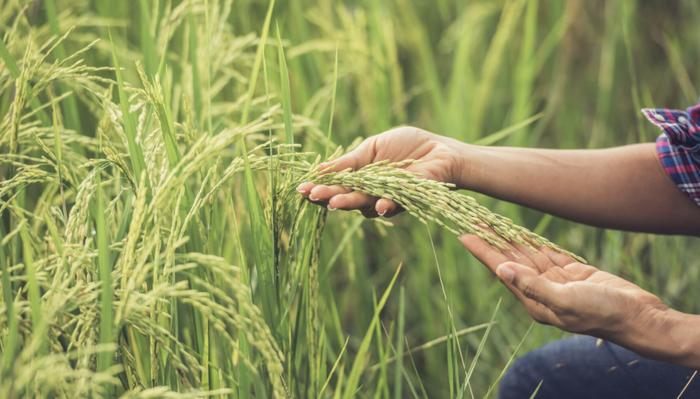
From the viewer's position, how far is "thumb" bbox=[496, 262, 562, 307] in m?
1.39

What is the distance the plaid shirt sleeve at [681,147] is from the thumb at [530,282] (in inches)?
20.7

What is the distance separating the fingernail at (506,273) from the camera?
4.63 ft

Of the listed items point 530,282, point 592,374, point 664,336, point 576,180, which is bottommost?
point 592,374

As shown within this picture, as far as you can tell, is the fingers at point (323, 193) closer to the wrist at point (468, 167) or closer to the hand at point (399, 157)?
the hand at point (399, 157)

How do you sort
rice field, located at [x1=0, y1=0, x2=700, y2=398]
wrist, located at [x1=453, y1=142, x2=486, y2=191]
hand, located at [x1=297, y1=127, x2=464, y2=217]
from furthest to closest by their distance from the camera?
wrist, located at [x1=453, y1=142, x2=486, y2=191]
hand, located at [x1=297, y1=127, x2=464, y2=217]
rice field, located at [x1=0, y1=0, x2=700, y2=398]

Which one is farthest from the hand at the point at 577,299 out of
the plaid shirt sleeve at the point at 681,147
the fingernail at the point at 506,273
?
the plaid shirt sleeve at the point at 681,147

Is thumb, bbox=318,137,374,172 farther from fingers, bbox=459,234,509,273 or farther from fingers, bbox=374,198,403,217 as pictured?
fingers, bbox=459,234,509,273

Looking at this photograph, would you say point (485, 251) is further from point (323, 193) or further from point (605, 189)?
point (605, 189)

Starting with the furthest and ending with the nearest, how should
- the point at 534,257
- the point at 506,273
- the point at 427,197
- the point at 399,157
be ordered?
the point at 399,157, the point at 534,257, the point at 506,273, the point at 427,197

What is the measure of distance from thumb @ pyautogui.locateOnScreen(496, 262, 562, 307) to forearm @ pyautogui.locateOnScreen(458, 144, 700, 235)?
1.26ft

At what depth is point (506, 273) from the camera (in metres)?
1.41

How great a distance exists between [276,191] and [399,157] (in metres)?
→ 0.33

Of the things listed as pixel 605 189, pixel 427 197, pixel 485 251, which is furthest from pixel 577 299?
pixel 605 189

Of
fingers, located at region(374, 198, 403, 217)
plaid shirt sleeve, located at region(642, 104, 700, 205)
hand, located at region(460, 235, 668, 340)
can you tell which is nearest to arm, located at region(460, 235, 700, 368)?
hand, located at region(460, 235, 668, 340)
